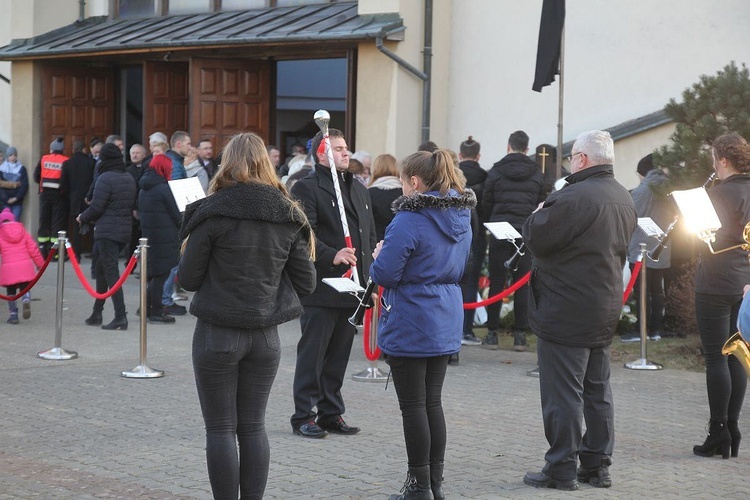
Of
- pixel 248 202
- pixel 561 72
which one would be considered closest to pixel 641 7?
pixel 561 72

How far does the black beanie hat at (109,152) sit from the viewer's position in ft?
39.4

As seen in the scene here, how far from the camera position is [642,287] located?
34.6 feet

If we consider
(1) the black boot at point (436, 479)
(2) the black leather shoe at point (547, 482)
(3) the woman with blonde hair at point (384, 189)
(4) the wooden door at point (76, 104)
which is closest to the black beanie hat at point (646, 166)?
(3) the woman with blonde hair at point (384, 189)

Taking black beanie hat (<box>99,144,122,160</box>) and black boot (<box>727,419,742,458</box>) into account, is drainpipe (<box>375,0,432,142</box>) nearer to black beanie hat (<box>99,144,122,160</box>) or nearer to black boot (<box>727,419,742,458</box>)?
black beanie hat (<box>99,144,122,160</box>)

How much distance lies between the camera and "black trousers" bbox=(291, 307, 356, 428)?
739 cm

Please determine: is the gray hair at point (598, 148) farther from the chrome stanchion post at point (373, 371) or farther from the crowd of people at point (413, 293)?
the chrome stanchion post at point (373, 371)

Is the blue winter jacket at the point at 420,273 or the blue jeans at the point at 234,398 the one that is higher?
the blue winter jacket at the point at 420,273

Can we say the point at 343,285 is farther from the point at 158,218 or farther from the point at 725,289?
the point at 158,218

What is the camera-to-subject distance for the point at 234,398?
532 centimetres

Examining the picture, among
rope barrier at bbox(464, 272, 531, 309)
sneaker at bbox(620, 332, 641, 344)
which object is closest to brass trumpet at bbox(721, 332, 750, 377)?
rope barrier at bbox(464, 272, 531, 309)

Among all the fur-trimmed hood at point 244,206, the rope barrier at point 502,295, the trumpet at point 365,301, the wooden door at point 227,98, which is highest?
the wooden door at point 227,98

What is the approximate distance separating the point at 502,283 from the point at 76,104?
1148 centimetres

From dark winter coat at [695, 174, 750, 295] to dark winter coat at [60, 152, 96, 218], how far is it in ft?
Answer: 41.2

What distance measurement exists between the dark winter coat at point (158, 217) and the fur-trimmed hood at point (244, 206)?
6.88 metres
